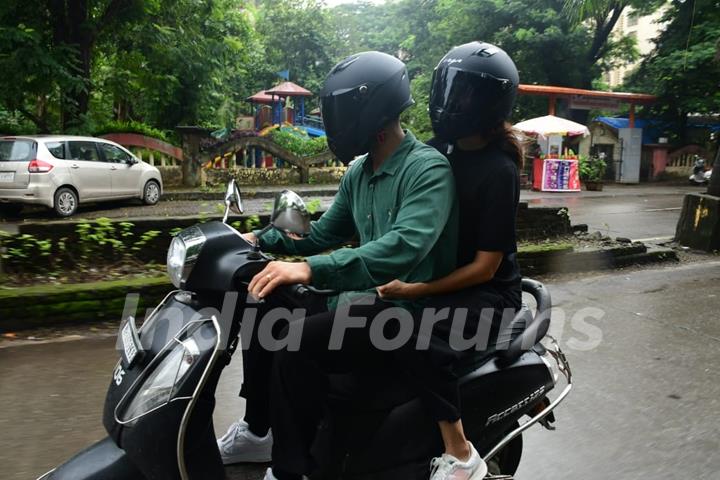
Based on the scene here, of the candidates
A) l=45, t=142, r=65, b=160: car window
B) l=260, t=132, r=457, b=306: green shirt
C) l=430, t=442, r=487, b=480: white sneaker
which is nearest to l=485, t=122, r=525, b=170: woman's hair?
l=260, t=132, r=457, b=306: green shirt

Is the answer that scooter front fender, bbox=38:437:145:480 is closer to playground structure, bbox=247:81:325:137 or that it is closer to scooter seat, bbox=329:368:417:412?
scooter seat, bbox=329:368:417:412

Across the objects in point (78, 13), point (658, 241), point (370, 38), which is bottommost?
point (658, 241)

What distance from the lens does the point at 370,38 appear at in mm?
42031

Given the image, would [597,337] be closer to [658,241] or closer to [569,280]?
[569,280]

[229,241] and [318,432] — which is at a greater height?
[229,241]

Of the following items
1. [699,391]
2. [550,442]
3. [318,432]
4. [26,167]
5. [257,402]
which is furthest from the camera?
[26,167]

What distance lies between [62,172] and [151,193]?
2566 millimetres

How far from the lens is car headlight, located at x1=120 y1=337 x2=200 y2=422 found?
6.43 feet

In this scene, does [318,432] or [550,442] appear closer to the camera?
[318,432]

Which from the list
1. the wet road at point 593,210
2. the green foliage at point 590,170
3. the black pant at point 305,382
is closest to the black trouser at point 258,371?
the black pant at point 305,382

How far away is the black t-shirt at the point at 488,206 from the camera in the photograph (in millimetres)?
2283

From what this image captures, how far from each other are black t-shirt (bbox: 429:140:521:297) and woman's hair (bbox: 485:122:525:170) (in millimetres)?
27

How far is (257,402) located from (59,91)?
45.2 ft

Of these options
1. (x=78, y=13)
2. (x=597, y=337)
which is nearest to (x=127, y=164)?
(x=78, y=13)
